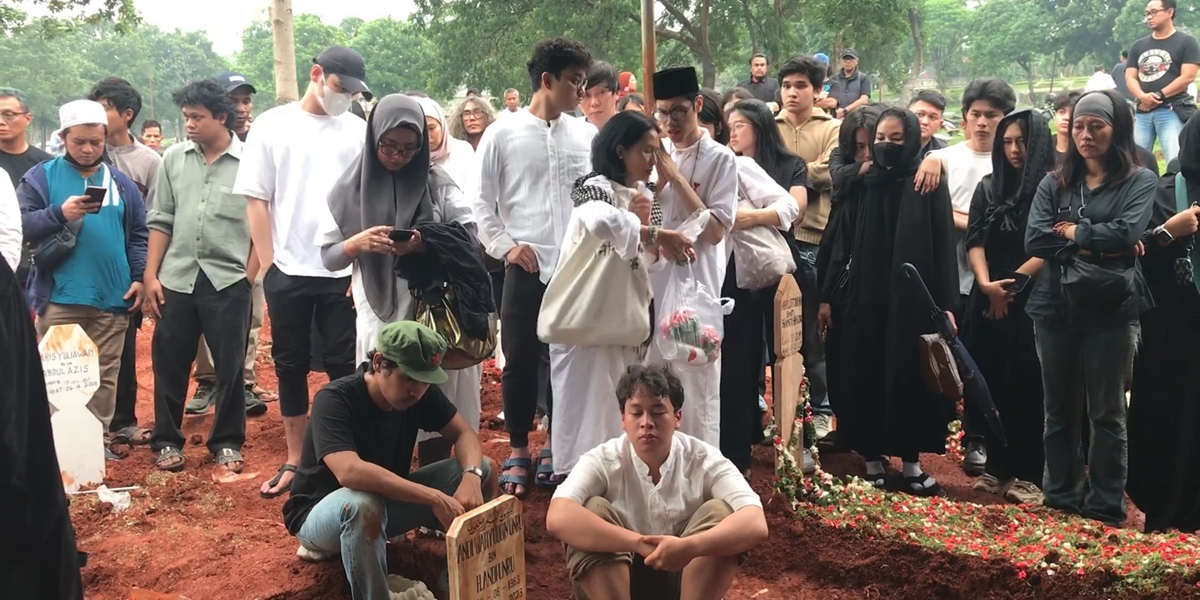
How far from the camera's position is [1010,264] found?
5688mm

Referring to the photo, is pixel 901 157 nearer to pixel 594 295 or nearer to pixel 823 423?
pixel 823 423

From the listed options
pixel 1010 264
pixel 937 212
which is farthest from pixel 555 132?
pixel 1010 264

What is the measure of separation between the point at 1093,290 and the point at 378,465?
3206mm

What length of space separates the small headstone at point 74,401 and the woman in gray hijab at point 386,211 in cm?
161

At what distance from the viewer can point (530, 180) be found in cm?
520

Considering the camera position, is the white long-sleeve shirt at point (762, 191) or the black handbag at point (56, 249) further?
the black handbag at point (56, 249)

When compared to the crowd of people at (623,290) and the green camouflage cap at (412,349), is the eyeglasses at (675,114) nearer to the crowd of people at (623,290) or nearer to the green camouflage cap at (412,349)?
the crowd of people at (623,290)

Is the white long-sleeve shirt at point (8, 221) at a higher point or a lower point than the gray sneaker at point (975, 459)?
higher

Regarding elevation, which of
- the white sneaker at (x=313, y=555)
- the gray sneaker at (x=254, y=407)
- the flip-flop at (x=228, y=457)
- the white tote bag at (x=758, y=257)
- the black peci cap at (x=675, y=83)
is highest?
the black peci cap at (x=675, y=83)

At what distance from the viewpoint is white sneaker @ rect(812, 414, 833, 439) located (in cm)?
664

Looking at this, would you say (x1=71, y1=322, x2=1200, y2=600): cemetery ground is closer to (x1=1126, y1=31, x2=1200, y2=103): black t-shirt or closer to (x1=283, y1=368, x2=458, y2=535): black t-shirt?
(x1=283, y1=368, x2=458, y2=535): black t-shirt

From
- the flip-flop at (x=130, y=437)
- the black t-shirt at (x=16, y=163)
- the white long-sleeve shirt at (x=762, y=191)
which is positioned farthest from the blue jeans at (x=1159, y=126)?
the black t-shirt at (x=16, y=163)

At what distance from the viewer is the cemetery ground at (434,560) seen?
434cm

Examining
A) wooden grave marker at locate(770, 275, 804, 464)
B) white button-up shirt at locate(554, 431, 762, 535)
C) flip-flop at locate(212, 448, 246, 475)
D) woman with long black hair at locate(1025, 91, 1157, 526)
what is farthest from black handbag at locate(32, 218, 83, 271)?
woman with long black hair at locate(1025, 91, 1157, 526)
